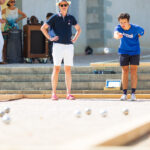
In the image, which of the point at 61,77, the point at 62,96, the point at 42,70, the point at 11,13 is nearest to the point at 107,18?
the point at 11,13

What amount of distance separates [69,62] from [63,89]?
1.00 metres

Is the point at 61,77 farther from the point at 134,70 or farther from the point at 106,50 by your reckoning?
the point at 106,50

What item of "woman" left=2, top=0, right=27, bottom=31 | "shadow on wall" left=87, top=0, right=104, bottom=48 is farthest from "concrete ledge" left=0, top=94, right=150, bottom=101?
"shadow on wall" left=87, top=0, right=104, bottom=48

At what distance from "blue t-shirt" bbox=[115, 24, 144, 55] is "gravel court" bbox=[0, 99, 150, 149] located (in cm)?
87

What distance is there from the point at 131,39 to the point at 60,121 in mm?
3497

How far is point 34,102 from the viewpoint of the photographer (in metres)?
→ 9.82

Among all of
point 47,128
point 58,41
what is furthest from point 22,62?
point 47,128

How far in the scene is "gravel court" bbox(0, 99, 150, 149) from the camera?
5285mm

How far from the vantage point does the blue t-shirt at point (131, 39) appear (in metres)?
9.85

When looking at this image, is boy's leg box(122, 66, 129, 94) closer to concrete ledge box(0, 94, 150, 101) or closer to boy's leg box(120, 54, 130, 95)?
boy's leg box(120, 54, 130, 95)

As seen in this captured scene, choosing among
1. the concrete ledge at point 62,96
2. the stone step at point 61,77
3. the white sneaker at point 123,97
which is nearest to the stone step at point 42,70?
the stone step at point 61,77

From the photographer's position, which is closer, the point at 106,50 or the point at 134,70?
the point at 134,70

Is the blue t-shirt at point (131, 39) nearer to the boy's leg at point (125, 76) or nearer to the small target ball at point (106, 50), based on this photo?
the boy's leg at point (125, 76)

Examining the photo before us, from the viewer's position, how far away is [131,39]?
991cm
